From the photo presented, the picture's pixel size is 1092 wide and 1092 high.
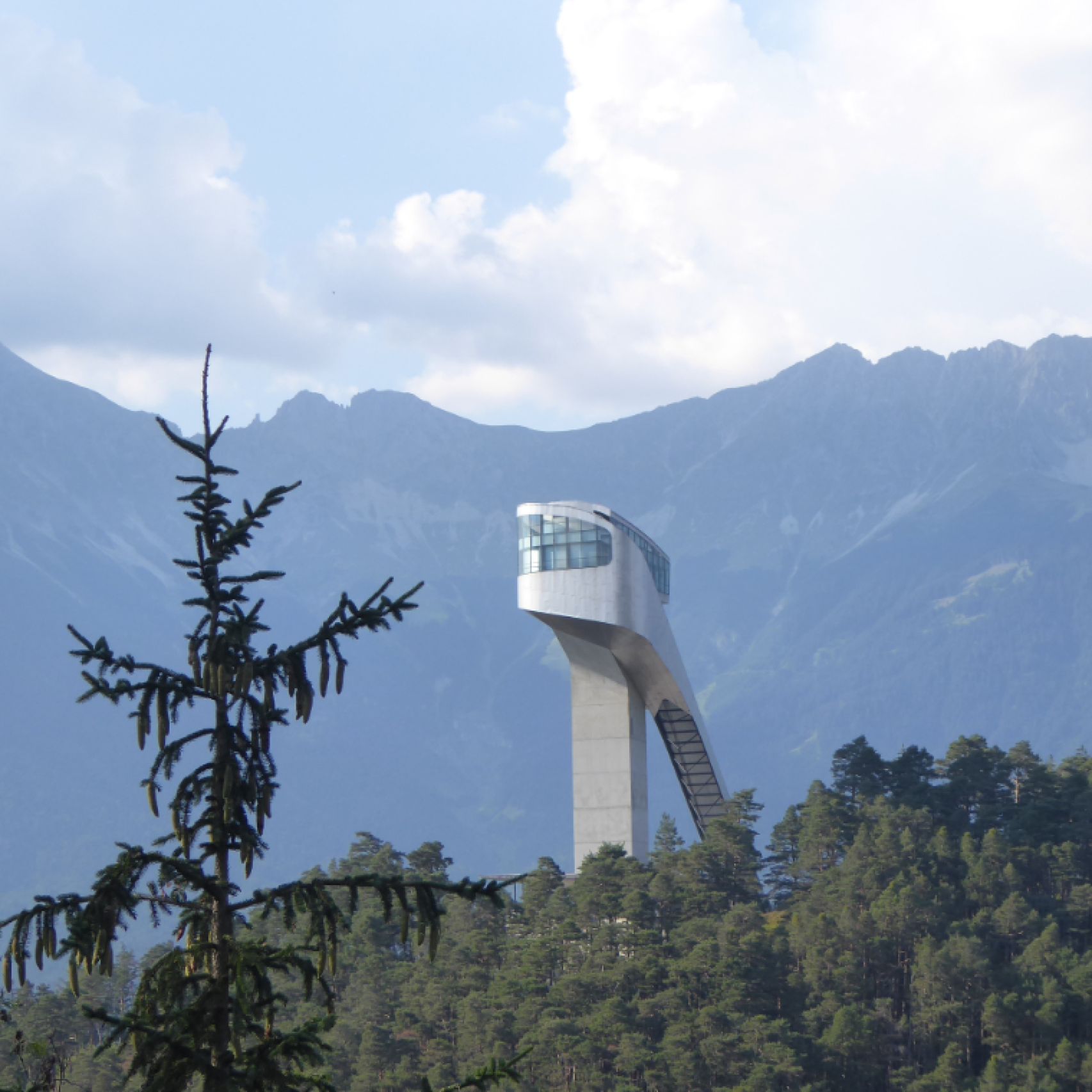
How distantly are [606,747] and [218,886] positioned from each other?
6134 cm

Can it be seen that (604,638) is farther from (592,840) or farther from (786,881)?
(786,881)

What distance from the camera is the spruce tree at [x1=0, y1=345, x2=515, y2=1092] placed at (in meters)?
11.7

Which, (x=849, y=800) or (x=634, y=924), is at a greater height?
(x=849, y=800)

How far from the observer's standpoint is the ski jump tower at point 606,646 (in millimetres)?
71312

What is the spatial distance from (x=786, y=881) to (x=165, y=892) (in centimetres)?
7152

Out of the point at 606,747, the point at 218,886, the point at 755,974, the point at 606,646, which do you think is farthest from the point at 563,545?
the point at 218,886

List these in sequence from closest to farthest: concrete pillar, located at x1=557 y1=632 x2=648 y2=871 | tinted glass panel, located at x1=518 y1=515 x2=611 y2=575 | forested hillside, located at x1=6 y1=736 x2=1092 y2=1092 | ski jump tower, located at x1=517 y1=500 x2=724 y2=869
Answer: forested hillside, located at x1=6 y1=736 x2=1092 y2=1092 < ski jump tower, located at x1=517 y1=500 x2=724 y2=869 < tinted glass panel, located at x1=518 y1=515 x2=611 y2=575 < concrete pillar, located at x1=557 y1=632 x2=648 y2=871

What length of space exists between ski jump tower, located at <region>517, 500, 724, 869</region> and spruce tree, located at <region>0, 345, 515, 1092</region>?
2276 inches

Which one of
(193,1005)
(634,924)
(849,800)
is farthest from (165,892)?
(849,800)

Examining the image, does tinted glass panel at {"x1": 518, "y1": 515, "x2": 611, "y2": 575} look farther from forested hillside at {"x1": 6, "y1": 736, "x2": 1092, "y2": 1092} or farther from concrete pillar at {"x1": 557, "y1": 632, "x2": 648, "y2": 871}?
forested hillside at {"x1": 6, "y1": 736, "x2": 1092, "y2": 1092}

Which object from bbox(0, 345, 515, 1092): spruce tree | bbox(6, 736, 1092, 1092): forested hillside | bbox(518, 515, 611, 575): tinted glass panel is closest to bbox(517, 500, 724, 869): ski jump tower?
bbox(518, 515, 611, 575): tinted glass panel

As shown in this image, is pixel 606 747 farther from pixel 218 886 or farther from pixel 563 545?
pixel 218 886

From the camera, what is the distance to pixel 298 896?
12102 millimetres

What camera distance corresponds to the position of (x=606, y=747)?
73.3 metres
